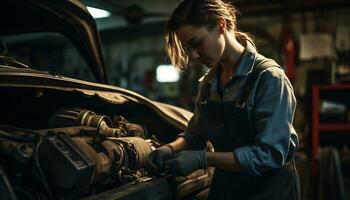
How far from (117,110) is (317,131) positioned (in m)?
2.74

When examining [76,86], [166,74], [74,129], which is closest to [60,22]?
[76,86]

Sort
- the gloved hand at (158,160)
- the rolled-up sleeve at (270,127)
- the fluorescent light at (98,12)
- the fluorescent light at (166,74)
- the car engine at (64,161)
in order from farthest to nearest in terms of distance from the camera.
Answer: the fluorescent light at (166,74), the fluorescent light at (98,12), the gloved hand at (158,160), the rolled-up sleeve at (270,127), the car engine at (64,161)

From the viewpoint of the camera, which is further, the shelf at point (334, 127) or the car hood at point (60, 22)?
the shelf at point (334, 127)

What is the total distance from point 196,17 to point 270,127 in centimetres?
45

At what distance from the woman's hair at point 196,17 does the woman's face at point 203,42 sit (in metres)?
0.02

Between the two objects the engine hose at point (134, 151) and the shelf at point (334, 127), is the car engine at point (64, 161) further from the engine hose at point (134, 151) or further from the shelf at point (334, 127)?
the shelf at point (334, 127)

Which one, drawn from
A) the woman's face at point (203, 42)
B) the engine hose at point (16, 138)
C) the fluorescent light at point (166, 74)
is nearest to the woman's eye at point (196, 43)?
the woman's face at point (203, 42)

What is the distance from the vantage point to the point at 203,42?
146cm

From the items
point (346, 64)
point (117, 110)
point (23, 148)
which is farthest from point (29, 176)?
point (346, 64)

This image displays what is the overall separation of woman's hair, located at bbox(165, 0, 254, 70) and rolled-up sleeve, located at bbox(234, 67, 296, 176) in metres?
0.27

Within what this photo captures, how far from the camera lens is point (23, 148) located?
1.18 m

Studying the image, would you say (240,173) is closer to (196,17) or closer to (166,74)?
(196,17)

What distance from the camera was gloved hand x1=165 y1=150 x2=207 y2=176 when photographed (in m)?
1.40

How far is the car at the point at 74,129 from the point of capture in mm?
1211
